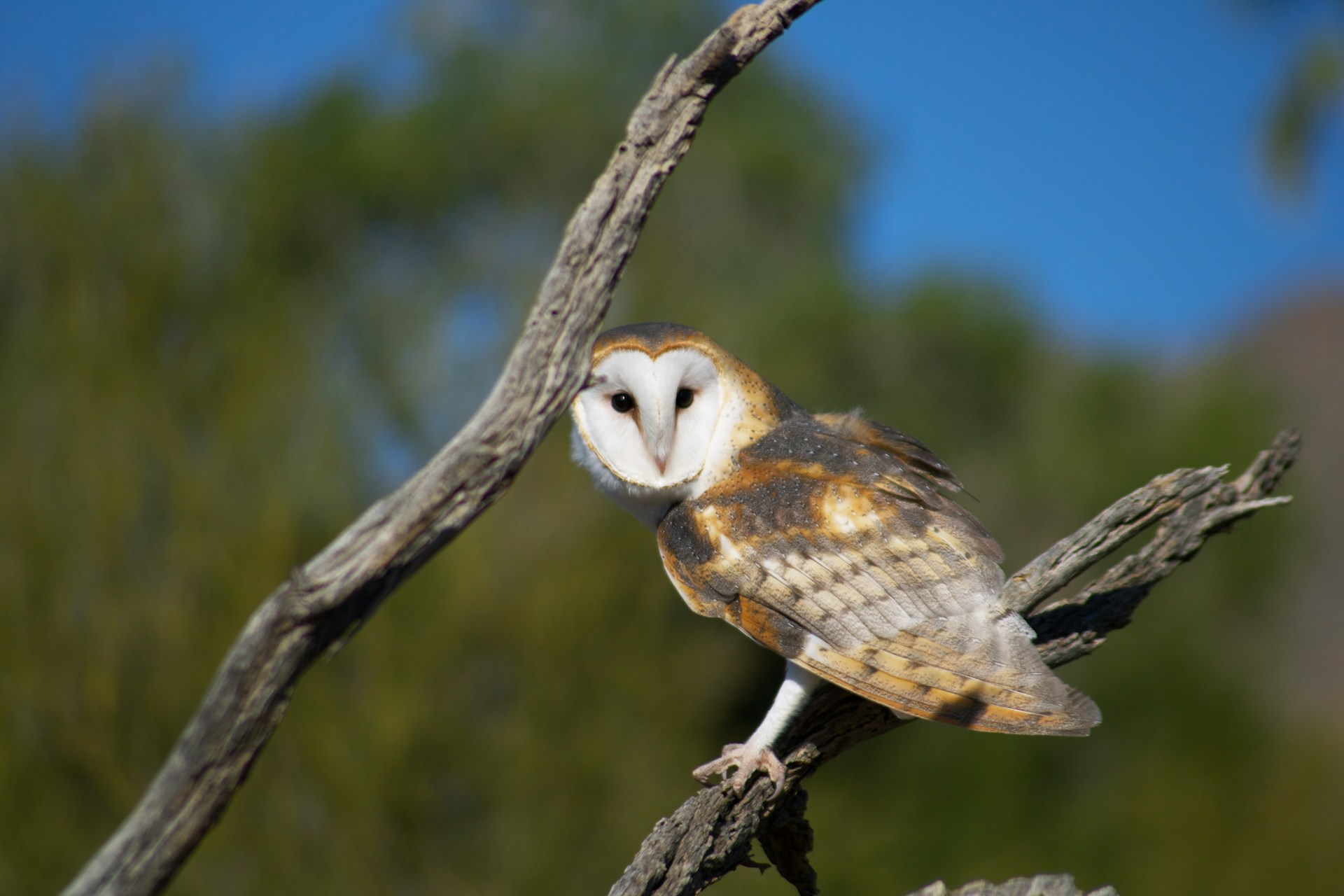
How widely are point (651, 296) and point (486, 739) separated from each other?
3.96 meters

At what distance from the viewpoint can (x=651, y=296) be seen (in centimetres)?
823

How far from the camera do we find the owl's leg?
1.95m

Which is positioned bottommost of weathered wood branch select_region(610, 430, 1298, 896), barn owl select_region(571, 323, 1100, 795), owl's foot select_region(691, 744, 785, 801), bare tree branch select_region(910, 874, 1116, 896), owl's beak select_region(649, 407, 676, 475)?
bare tree branch select_region(910, 874, 1116, 896)

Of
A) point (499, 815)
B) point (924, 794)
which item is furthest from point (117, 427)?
point (924, 794)

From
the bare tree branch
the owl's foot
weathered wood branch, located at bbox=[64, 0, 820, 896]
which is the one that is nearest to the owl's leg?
the owl's foot

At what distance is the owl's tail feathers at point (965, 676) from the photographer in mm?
1803

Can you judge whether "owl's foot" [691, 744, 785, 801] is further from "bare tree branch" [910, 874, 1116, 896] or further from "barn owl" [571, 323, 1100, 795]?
"bare tree branch" [910, 874, 1116, 896]

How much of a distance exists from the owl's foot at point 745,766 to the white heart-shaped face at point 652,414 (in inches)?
23.8

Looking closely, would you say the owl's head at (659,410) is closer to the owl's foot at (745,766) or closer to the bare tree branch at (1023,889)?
the owl's foot at (745,766)

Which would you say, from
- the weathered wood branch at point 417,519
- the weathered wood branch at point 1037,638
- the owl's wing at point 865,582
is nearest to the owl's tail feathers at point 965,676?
the owl's wing at point 865,582

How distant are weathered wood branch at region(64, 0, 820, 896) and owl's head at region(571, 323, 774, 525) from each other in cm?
79

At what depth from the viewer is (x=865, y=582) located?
78.0 inches

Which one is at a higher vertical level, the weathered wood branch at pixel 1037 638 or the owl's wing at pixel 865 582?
the owl's wing at pixel 865 582

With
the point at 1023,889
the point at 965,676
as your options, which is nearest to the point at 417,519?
the point at 965,676
